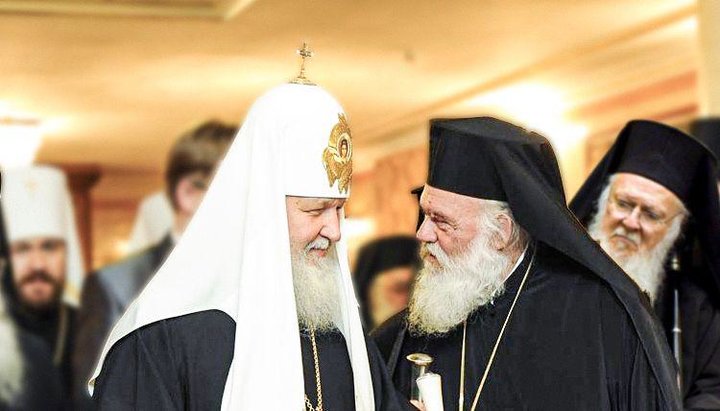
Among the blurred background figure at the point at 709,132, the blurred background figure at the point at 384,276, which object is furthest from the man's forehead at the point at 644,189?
the blurred background figure at the point at 384,276

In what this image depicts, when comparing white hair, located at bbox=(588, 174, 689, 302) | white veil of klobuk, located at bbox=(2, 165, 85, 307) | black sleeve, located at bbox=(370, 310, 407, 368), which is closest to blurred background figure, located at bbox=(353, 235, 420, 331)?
white veil of klobuk, located at bbox=(2, 165, 85, 307)

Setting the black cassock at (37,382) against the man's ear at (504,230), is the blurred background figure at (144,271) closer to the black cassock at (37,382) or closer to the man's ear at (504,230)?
the black cassock at (37,382)

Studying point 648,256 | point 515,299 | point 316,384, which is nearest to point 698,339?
point 648,256

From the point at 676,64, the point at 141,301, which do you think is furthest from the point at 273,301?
Result: the point at 676,64

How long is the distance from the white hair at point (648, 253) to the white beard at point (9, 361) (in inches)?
177

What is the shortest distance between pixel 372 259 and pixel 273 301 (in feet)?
21.8

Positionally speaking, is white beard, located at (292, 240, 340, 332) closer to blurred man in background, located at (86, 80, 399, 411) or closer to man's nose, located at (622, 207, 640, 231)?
blurred man in background, located at (86, 80, 399, 411)

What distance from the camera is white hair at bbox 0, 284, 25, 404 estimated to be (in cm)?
821

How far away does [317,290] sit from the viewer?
10.4ft

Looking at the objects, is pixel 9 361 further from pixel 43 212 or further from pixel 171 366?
pixel 171 366

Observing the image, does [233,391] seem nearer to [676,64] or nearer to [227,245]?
[227,245]

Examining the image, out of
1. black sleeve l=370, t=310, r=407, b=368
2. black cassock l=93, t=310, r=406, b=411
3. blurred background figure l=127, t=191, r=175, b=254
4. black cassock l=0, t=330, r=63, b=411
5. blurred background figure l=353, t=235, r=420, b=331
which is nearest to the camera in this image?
black cassock l=93, t=310, r=406, b=411

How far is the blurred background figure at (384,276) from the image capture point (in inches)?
364

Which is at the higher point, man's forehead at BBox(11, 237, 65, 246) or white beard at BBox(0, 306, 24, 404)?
man's forehead at BBox(11, 237, 65, 246)
